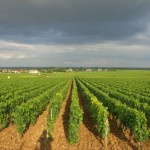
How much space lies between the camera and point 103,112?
16266mm

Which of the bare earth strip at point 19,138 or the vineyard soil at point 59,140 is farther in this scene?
the bare earth strip at point 19,138

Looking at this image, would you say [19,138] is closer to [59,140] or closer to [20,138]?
[20,138]

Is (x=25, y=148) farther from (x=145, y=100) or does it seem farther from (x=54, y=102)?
(x=145, y=100)

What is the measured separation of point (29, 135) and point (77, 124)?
3079 mm

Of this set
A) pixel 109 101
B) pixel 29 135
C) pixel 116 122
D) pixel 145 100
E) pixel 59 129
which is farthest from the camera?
pixel 145 100

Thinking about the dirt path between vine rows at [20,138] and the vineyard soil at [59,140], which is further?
the dirt path between vine rows at [20,138]

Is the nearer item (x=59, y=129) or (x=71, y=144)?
(x=71, y=144)

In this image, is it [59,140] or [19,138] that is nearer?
[59,140]

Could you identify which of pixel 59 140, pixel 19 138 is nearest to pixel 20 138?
pixel 19 138

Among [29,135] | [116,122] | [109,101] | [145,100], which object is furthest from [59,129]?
[145,100]

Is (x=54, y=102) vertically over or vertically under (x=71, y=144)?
over

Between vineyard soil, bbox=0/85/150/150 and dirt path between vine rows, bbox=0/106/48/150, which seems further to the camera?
dirt path between vine rows, bbox=0/106/48/150

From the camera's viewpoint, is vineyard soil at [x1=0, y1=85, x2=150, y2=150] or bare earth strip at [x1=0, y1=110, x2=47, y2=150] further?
bare earth strip at [x1=0, y1=110, x2=47, y2=150]

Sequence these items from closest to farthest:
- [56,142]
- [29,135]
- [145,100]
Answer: [56,142]
[29,135]
[145,100]
